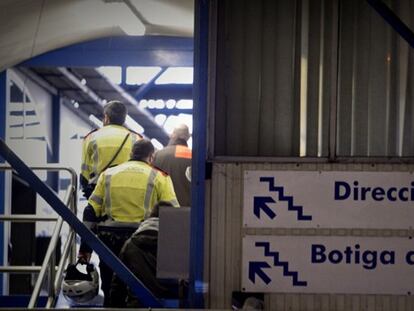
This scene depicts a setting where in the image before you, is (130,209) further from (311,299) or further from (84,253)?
(311,299)

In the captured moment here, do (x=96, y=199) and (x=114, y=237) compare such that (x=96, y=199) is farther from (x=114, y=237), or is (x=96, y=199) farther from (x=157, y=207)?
(x=157, y=207)

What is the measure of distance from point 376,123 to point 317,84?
48cm

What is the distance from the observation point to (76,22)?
12.4 m

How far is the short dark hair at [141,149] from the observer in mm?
8914

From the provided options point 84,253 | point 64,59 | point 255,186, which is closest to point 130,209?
point 84,253

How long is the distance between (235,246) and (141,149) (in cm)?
200

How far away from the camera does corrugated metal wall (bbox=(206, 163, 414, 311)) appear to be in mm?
7176

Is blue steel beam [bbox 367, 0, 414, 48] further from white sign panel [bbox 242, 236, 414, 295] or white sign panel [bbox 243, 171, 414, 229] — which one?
white sign panel [bbox 242, 236, 414, 295]

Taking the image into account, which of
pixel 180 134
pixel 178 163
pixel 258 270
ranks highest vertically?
pixel 180 134

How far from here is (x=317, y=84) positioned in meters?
7.35

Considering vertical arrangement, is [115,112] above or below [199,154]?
above

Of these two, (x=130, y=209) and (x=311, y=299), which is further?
(x=130, y=209)

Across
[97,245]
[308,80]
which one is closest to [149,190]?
[97,245]

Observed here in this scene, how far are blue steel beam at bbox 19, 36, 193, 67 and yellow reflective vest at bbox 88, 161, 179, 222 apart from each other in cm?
417
